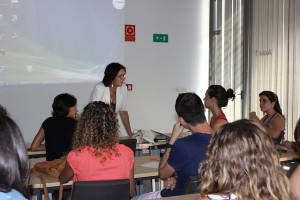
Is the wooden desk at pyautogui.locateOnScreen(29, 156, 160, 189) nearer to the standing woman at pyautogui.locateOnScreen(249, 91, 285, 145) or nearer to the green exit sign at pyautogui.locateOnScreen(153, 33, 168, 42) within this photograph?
the standing woman at pyautogui.locateOnScreen(249, 91, 285, 145)

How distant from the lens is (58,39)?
6445 millimetres

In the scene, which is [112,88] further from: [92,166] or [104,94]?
[92,166]

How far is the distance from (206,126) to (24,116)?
4220mm

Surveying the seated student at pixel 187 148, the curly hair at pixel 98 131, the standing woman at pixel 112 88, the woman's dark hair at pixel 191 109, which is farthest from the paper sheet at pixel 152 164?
the standing woman at pixel 112 88

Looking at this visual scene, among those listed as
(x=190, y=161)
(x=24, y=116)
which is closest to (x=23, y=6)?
(x=24, y=116)

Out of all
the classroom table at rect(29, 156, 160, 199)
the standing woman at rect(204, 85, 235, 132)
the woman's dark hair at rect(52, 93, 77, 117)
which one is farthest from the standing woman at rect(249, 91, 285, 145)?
the woman's dark hair at rect(52, 93, 77, 117)

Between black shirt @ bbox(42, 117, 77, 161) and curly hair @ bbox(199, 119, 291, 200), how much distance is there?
2.32 meters

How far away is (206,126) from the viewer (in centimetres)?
286

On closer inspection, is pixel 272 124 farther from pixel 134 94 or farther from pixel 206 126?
pixel 134 94

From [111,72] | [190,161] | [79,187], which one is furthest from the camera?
[111,72]

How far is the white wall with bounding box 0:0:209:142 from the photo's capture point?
6996 millimetres

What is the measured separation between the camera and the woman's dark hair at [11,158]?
133 centimetres

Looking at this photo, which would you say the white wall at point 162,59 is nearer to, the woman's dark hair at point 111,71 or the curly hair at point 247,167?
the woman's dark hair at point 111,71

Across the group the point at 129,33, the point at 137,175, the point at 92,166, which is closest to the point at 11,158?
the point at 92,166
